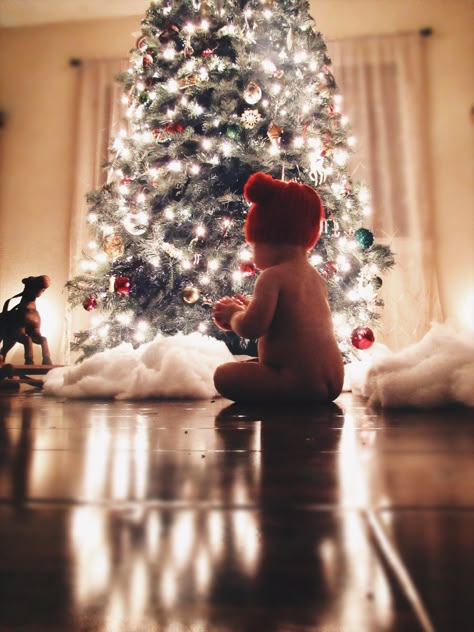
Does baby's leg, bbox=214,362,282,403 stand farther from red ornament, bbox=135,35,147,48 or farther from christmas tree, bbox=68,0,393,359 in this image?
red ornament, bbox=135,35,147,48

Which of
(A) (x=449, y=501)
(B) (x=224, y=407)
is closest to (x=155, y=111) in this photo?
(B) (x=224, y=407)

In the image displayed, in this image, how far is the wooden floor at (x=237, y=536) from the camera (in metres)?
0.20

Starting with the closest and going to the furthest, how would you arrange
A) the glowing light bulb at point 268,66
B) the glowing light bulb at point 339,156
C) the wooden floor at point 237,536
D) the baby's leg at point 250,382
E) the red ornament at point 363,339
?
the wooden floor at point 237,536 < the baby's leg at point 250,382 < the red ornament at point 363,339 < the glowing light bulb at point 268,66 < the glowing light bulb at point 339,156

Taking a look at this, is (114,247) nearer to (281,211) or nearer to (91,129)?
(281,211)

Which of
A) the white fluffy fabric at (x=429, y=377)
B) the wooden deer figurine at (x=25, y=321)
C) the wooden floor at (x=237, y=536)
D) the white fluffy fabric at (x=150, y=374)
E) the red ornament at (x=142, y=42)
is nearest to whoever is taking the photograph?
the wooden floor at (x=237, y=536)

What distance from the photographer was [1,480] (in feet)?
1.41

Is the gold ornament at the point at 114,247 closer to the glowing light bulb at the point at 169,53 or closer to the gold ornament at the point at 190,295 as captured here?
the gold ornament at the point at 190,295

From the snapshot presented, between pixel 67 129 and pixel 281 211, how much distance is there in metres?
2.89

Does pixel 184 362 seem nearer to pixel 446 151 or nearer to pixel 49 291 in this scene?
pixel 49 291

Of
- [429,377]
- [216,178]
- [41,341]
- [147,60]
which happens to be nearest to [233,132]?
[216,178]

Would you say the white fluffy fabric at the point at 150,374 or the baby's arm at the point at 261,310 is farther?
the white fluffy fabric at the point at 150,374

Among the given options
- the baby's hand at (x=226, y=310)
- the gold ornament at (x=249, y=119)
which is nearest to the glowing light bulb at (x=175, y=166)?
the gold ornament at (x=249, y=119)

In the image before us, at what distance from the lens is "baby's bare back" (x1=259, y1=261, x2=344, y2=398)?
1.14 meters

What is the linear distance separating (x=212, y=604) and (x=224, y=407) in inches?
35.5
